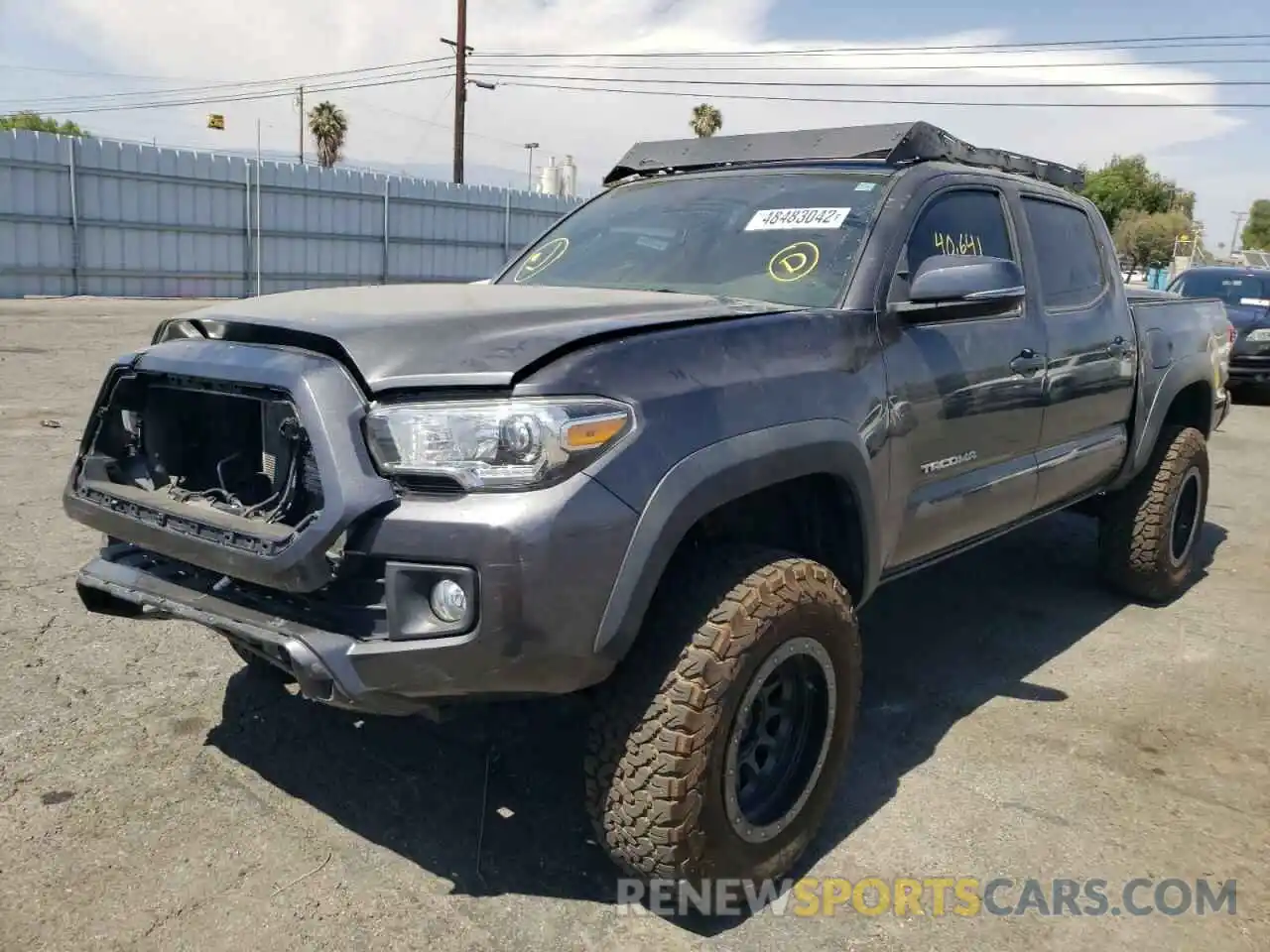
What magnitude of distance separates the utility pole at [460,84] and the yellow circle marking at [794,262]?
1026 inches

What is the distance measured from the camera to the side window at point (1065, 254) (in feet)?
14.2

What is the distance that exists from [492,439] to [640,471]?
1.06 feet

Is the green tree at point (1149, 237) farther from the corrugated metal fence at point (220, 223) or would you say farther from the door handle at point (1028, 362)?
the door handle at point (1028, 362)

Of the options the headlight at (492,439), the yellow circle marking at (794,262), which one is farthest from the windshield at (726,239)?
the headlight at (492,439)

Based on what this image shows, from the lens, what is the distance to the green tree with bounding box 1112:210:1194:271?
4722 centimetres

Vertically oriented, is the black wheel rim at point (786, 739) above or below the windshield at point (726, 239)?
below

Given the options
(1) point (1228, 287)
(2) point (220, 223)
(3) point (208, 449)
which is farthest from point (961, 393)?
(2) point (220, 223)

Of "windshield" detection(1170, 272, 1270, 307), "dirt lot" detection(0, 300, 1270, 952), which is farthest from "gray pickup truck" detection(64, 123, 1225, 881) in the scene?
"windshield" detection(1170, 272, 1270, 307)

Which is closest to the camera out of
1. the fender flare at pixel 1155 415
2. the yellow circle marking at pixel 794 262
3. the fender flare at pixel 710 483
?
the fender flare at pixel 710 483

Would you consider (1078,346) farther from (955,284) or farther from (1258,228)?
(1258,228)

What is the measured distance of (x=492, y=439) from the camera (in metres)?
2.25

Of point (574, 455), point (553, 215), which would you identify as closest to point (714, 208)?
point (574, 455)

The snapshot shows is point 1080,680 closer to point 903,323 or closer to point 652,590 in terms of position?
point 903,323

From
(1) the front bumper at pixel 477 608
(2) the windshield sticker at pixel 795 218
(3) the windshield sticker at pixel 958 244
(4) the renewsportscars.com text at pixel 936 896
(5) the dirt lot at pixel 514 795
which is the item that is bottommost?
(4) the renewsportscars.com text at pixel 936 896
